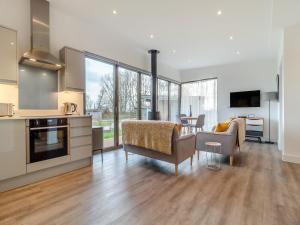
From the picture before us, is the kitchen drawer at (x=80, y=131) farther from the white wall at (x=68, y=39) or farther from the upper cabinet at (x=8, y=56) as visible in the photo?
the upper cabinet at (x=8, y=56)

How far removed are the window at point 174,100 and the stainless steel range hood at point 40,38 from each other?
17.8 ft

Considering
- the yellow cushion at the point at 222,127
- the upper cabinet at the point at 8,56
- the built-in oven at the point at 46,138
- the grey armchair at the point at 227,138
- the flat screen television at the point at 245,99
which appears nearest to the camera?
the upper cabinet at the point at 8,56

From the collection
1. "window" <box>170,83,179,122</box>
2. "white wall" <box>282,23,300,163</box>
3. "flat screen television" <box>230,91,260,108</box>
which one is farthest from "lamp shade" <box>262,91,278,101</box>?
"window" <box>170,83,179,122</box>

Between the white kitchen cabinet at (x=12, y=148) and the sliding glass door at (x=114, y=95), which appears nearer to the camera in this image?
the white kitchen cabinet at (x=12, y=148)

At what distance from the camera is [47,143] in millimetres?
2822

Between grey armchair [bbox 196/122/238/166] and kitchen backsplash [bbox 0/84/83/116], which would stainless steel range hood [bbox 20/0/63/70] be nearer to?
kitchen backsplash [bbox 0/84/83/116]

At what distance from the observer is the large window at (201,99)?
7.53 meters

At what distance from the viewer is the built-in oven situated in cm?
261

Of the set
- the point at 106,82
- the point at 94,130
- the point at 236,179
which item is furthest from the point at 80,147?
the point at 236,179

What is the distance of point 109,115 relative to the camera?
4.74 metres

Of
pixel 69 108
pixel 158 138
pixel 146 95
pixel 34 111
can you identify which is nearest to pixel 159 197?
pixel 158 138

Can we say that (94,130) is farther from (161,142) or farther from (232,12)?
(232,12)

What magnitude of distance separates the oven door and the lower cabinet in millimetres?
128

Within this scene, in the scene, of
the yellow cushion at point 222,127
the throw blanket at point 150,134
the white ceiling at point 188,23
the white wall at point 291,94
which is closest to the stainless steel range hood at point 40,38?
the white ceiling at point 188,23
